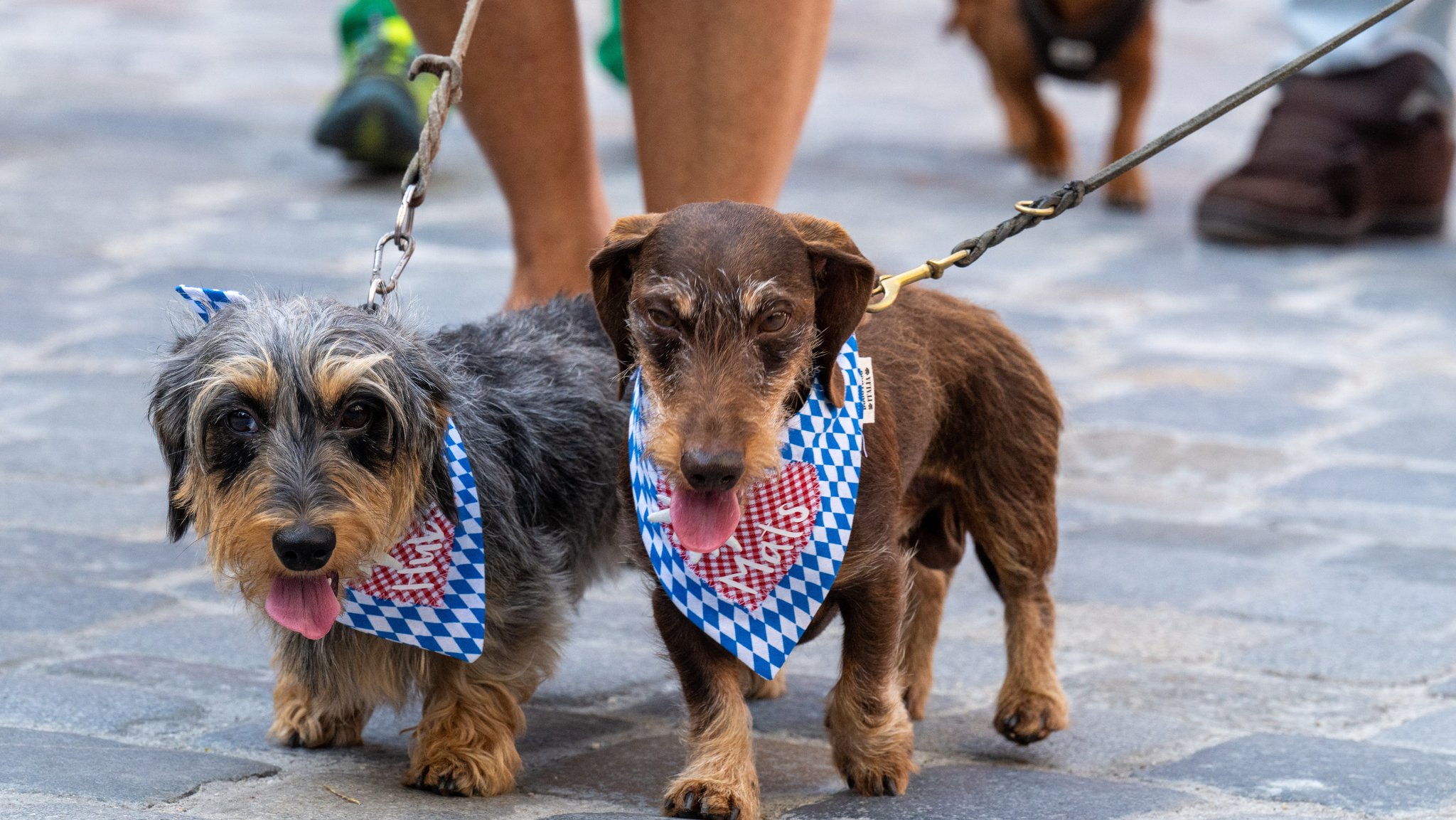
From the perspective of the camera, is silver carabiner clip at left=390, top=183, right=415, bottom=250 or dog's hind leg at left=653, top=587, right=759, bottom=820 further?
silver carabiner clip at left=390, top=183, right=415, bottom=250

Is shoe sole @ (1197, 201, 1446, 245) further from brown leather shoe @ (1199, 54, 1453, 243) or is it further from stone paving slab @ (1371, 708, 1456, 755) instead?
stone paving slab @ (1371, 708, 1456, 755)

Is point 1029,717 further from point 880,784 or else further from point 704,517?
point 704,517

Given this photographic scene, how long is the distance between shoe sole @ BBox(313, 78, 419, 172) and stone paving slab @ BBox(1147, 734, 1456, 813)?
6.08m

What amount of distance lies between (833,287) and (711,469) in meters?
0.45

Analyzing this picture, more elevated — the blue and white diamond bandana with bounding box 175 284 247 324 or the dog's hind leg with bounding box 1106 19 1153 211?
the dog's hind leg with bounding box 1106 19 1153 211

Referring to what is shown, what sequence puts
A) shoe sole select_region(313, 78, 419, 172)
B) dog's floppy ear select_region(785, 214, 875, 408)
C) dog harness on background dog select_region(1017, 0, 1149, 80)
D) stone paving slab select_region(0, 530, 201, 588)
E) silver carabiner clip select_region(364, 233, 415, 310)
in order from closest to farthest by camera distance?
dog's floppy ear select_region(785, 214, 875, 408) → silver carabiner clip select_region(364, 233, 415, 310) → stone paving slab select_region(0, 530, 201, 588) → shoe sole select_region(313, 78, 419, 172) → dog harness on background dog select_region(1017, 0, 1149, 80)

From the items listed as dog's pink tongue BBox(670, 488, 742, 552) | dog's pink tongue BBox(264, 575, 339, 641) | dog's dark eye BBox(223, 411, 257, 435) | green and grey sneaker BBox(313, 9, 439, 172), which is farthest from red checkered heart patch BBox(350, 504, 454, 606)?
green and grey sneaker BBox(313, 9, 439, 172)

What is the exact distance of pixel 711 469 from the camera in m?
2.67

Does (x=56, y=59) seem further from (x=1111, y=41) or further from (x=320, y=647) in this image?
(x=320, y=647)

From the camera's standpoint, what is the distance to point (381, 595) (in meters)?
3.13

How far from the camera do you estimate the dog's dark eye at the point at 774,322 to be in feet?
9.16

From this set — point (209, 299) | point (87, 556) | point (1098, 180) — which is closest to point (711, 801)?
point (209, 299)

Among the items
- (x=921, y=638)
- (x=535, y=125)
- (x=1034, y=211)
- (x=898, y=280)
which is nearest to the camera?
(x=898, y=280)

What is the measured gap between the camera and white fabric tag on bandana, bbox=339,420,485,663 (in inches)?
123
